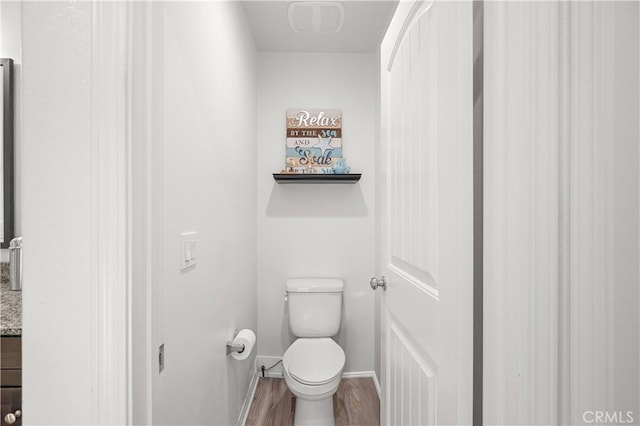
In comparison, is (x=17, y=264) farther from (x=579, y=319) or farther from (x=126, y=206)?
(x=579, y=319)

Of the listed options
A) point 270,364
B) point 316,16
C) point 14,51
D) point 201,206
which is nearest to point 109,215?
point 201,206

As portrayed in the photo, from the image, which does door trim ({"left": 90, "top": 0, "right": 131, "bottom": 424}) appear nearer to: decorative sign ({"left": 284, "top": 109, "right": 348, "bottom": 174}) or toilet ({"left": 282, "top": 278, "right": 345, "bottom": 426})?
toilet ({"left": 282, "top": 278, "right": 345, "bottom": 426})

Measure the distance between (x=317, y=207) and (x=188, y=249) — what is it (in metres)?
1.43

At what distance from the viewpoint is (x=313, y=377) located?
66.7 inches

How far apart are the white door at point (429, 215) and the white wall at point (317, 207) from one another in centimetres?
113

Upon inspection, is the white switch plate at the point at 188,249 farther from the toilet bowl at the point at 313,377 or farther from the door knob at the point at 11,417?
the toilet bowl at the point at 313,377

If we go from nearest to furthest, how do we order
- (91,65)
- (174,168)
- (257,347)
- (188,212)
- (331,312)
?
(91,65) < (174,168) < (188,212) < (331,312) < (257,347)

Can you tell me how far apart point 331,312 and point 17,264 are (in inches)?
64.0

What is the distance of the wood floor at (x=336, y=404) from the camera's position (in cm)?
194

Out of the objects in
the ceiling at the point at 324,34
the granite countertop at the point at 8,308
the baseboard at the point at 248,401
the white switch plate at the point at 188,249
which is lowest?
the baseboard at the point at 248,401

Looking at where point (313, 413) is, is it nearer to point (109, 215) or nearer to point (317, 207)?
point (317, 207)

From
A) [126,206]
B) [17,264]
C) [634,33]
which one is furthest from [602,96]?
[17,264]

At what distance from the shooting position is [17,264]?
1.20 meters

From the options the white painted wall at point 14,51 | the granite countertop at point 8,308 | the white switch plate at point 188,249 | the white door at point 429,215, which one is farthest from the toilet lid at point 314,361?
the white painted wall at point 14,51
